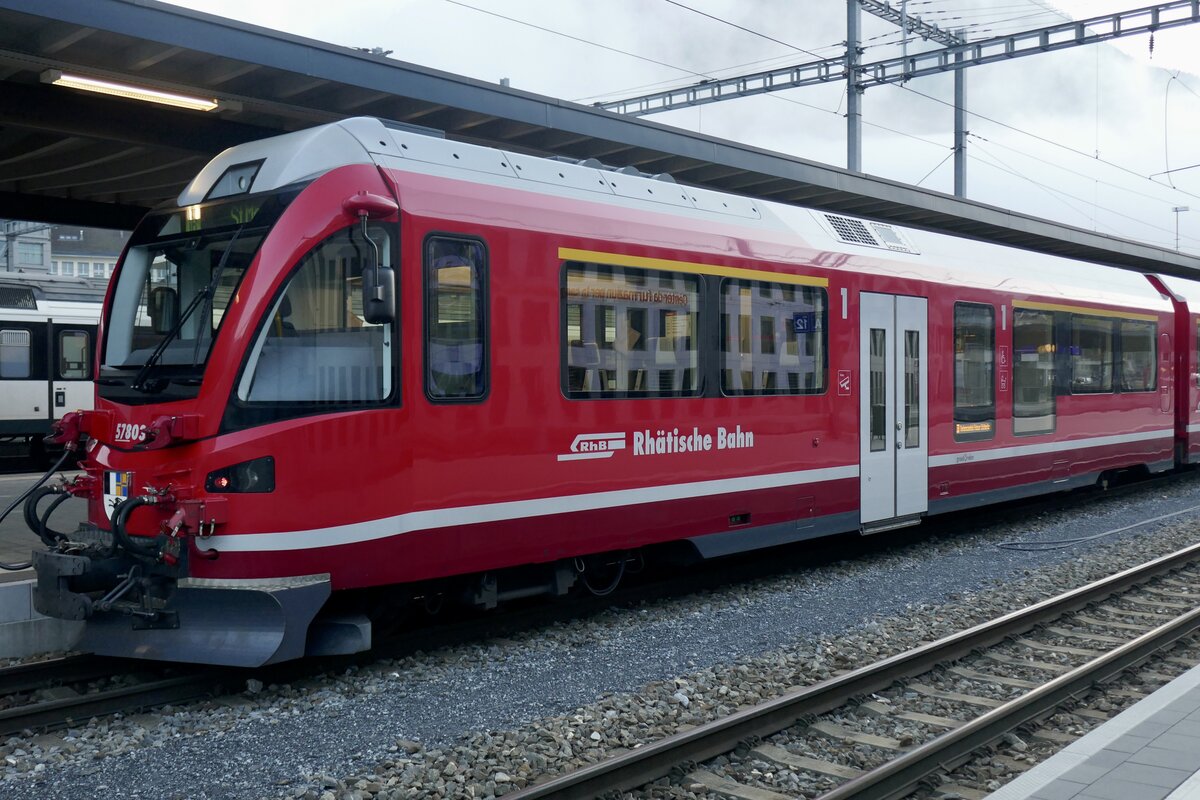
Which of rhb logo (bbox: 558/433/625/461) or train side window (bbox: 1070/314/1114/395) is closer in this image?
rhb logo (bbox: 558/433/625/461)

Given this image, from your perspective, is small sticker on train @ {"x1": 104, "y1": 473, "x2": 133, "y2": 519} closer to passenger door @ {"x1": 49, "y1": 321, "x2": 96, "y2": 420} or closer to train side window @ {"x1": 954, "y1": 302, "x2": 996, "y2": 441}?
train side window @ {"x1": 954, "y1": 302, "x2": 996, "y2": 441}

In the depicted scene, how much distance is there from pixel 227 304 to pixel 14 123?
4.25 meters

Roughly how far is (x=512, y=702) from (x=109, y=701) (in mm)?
2240

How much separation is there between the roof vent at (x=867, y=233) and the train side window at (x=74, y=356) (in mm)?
14334

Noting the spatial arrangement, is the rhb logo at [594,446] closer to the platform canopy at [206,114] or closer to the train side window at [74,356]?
the platform canopy at [206,114]

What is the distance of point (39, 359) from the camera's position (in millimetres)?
18859

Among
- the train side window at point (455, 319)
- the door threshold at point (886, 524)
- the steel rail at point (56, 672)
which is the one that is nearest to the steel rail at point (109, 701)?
the steel rail at point (56, 672)

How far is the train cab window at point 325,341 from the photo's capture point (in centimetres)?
625

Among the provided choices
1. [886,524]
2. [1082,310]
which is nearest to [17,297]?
[886,524]

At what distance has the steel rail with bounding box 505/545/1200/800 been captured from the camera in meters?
4.80

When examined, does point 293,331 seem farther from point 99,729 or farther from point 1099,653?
point 1099,653

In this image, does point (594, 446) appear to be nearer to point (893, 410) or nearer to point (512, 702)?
point (512, 702)

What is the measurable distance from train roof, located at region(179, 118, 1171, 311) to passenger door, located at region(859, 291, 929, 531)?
47 cm

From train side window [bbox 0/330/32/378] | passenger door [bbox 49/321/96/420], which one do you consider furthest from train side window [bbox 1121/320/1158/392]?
train side window [bbox 0/330/32/378]
